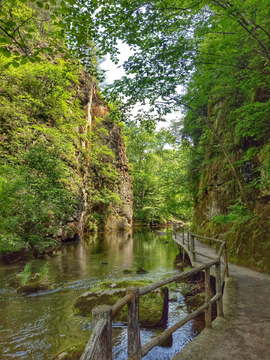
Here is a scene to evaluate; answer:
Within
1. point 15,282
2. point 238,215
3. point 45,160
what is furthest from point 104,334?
point 45,160

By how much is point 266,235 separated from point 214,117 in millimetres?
11246

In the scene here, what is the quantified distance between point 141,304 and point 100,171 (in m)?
29.7

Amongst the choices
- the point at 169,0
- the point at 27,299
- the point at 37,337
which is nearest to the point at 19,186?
the point at 27,299

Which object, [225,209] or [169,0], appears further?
[225,209]

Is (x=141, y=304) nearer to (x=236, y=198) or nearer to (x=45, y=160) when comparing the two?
(x=236, y=198)

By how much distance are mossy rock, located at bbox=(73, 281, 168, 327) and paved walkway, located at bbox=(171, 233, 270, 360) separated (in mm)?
1929

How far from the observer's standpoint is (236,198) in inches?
490

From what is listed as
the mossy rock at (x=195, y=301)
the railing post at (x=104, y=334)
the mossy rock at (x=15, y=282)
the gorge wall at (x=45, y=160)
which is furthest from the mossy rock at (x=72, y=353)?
the mossy rock at (x=15, y=282)

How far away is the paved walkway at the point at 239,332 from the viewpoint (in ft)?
9.87

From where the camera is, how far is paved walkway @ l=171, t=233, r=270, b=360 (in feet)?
9.87

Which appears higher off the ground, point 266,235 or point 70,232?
point 266,235

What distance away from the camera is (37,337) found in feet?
17.8

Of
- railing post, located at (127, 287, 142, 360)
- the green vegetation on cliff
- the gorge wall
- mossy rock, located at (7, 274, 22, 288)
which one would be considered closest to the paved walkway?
railing post, located at (127, 287, 142, 360)

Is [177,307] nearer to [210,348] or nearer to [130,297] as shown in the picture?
[210,348]
